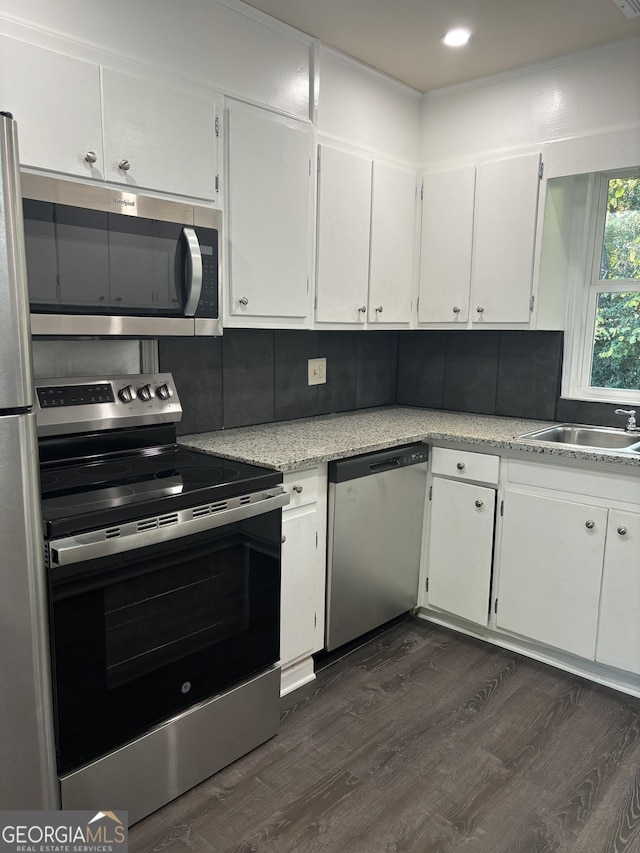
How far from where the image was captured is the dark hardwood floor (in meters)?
1.67

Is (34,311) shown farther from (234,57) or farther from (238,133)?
(234,57)

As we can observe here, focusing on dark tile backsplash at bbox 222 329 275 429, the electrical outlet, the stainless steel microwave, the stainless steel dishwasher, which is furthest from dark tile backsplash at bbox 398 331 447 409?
the stainless steel microwave

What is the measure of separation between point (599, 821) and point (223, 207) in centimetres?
221

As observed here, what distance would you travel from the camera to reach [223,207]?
216 cm

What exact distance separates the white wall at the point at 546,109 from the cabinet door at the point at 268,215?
0.88 meters

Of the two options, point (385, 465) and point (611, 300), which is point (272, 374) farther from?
point (611, 300)

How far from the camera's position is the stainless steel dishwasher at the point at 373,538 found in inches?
93.4

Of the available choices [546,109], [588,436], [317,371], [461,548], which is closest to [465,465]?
[461,548]

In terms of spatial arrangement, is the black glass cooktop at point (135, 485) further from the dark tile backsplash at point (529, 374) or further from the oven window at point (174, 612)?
the dark tile backsplash at point (529, 374)

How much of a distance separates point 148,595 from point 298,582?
71 cm

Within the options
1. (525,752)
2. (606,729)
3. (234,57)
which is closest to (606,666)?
(606,729)

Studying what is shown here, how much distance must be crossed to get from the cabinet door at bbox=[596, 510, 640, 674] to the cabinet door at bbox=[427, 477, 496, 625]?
466 millimetres

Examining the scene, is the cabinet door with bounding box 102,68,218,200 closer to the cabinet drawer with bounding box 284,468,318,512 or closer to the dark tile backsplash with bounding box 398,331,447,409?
the cabinet drawer with bounding box 284,468,318,512

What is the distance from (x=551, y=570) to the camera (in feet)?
8.08
